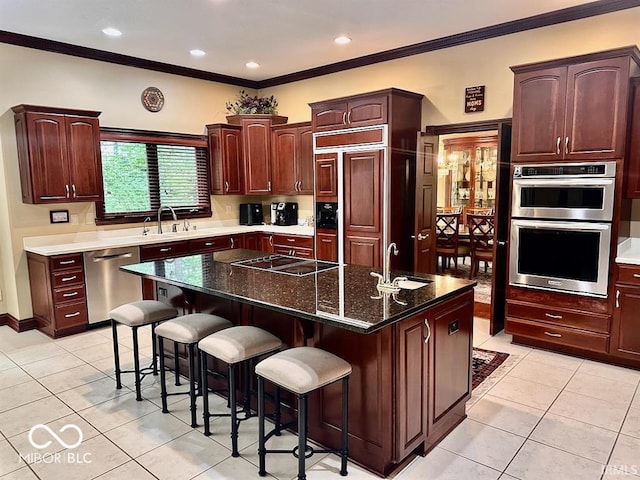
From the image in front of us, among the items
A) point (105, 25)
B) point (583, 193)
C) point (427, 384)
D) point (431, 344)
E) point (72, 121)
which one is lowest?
point (427, 384)

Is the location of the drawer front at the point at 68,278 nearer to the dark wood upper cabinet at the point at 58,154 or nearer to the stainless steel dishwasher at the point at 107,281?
the stainless steel dishwasher at the point at 107,281

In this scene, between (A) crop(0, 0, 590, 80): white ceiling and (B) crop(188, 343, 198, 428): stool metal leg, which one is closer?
(B) crop(188, 343, 198, 428): stool metal leg

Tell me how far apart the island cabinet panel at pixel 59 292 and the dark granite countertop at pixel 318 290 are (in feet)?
4.69

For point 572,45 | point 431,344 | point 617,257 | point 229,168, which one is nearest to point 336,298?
point 431,344

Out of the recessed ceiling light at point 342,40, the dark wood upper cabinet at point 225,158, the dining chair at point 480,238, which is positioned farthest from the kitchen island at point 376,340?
the dining chair at point 480,238

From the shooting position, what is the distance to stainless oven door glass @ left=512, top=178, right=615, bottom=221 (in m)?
3.46

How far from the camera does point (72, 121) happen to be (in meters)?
4.57

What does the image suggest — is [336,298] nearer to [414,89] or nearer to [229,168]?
[414,89]

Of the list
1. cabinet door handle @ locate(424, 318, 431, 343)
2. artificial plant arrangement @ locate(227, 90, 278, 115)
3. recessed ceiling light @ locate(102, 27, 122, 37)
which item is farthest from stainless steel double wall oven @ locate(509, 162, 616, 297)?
recessed ceiling light @ locate(102, 27, 122, 37)

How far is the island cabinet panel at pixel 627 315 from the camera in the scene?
3441 mm

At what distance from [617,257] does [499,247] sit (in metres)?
1.00

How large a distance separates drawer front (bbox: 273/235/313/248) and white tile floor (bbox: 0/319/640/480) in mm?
2657

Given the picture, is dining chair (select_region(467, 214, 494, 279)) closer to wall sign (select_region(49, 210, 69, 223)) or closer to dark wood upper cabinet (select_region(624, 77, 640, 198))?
dark wood upper cabinet (select_region(624, 77, 640, 198))

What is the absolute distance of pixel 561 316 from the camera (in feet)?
12.4
